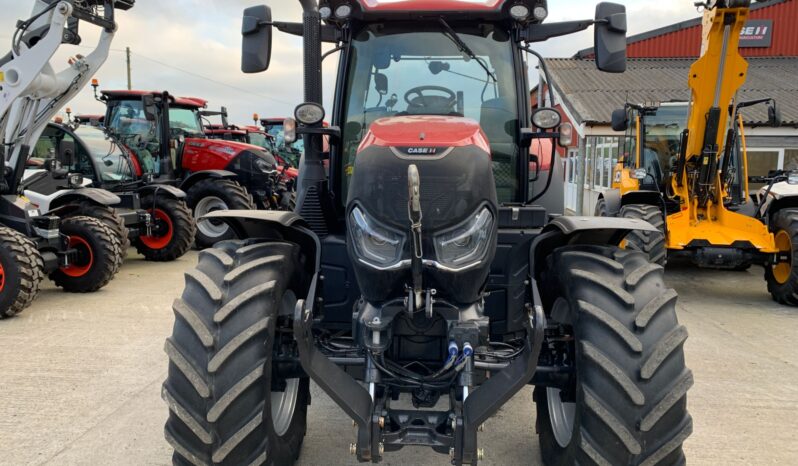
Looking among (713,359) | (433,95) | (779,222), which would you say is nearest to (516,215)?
(433,95)

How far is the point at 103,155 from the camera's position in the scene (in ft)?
31.3

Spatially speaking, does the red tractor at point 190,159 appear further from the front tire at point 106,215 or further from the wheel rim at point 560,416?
the wheel rim at point 560,416

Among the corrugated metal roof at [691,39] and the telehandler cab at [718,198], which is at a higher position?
the corrugated metal roof at [691,39]

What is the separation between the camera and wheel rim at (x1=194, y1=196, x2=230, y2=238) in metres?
10.7

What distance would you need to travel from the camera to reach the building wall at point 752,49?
70.4 feet

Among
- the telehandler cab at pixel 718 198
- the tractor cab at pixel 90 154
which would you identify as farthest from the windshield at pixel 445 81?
the tractor cab at pixel 90 154

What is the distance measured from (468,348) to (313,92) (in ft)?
5.40

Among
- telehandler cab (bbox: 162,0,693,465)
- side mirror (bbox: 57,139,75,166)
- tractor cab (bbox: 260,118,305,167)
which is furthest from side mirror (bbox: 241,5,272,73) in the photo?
tractor cab (bbox: 260,118,305,167)

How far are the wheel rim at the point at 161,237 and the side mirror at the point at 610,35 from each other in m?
7.59

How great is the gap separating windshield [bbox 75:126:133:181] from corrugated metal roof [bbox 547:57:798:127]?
942 centimetres

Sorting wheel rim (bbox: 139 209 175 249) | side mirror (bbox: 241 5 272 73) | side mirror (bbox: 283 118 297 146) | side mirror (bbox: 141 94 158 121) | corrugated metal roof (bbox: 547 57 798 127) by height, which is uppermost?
corrugated metal roof (bbox: 547 57 798 127)

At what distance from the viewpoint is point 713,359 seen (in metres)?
5.17

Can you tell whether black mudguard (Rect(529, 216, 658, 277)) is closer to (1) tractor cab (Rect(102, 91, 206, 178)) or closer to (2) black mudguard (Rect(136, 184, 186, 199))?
(2) black mudguard (Rect(136, 184, 186, 199))

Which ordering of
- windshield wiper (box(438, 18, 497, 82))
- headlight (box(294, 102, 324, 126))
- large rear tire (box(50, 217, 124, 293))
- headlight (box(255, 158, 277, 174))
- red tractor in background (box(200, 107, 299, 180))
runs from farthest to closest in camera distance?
red tractor in background (box(200, 107, 299, 180)) < headlight (box(255, 158, 277, 174)) < large rear tire (box(50, 217, 124, 293)) < windshield wiper (box(438, 18, 497, 82)) < headlight (box(294, 102, 324, 126))
